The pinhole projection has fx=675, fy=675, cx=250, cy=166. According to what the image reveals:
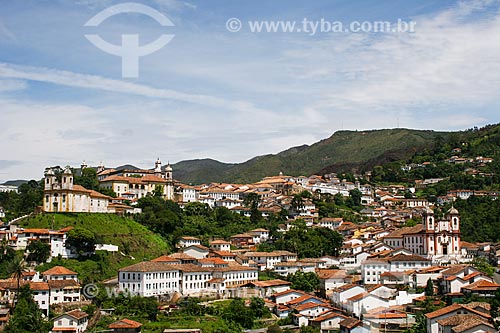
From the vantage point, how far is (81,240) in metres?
43.0

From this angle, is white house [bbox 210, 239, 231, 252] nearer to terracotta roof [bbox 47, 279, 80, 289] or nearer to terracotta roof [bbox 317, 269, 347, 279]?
terracotta roof [bbox 317, 269, 347, 279]

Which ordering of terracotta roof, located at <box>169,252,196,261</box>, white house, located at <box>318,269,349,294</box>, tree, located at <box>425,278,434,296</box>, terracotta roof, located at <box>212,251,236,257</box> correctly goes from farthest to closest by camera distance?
terracotta roof, located at <box>212,251,236,257</box>, terracotta roof, located at <box>169,252,196,261</box>, white house, located at <box>318,269,349,294</box>, tree, located at <box>425,278,434,296</box>

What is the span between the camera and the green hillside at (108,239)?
4244 cm

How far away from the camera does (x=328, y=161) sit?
472ft

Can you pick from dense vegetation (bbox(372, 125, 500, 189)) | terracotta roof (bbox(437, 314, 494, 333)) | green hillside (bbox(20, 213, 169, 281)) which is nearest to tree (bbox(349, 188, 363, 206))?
dense vegetation (bbox(372, 125, 500, 189))

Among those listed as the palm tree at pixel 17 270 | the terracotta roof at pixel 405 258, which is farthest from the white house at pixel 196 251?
the terracotta roof at pixel 405 258

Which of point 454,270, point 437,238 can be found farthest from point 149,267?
point 437,238

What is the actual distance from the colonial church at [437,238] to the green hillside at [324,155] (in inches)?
2825

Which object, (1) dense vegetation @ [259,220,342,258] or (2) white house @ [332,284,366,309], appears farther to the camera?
(1) dense vegetation @ [259,220,342,258]

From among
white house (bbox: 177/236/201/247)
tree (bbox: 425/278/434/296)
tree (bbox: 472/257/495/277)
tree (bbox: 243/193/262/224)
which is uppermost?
tree (bbox: 243/193/262/224)

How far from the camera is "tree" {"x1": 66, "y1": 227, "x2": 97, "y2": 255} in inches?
1683

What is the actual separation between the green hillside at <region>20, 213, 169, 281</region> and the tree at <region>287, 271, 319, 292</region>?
9839 mm

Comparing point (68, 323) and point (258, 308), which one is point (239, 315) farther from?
point (68, 323)

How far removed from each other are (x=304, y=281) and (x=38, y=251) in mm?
16953
